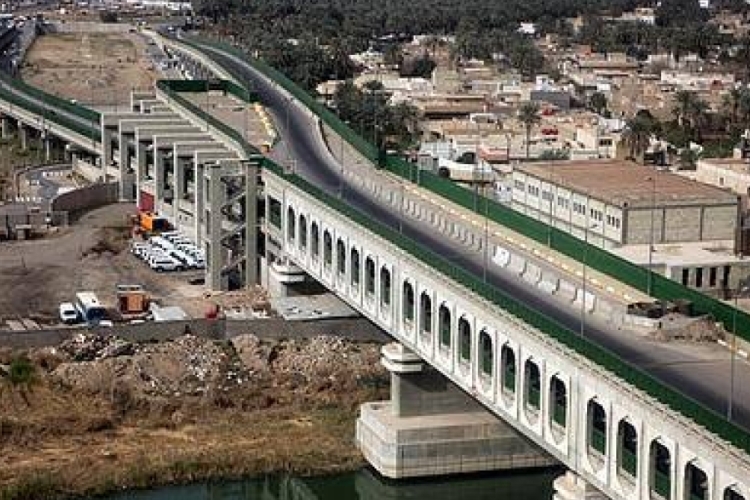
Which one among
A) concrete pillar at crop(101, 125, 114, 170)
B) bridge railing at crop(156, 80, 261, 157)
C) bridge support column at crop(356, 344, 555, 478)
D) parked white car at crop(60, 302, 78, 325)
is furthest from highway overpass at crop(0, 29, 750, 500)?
concrete pillar at crop(101, 125, 114, 170)

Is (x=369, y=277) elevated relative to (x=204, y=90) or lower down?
lower down

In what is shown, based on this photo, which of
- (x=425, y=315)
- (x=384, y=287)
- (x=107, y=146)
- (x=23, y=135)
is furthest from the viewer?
(x=23, y=135)

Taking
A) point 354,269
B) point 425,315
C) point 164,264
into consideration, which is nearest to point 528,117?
point 164,264

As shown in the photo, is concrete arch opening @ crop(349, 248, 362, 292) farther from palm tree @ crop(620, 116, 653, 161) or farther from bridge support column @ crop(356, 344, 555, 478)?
palm tree @ crop(620, 116, 653, 161)

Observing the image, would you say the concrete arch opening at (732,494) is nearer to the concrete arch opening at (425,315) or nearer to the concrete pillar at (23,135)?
the concrete arch opening at (425,315)

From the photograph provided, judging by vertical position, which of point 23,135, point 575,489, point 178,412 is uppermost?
point 575,489

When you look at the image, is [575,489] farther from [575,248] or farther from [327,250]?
[327,250]
